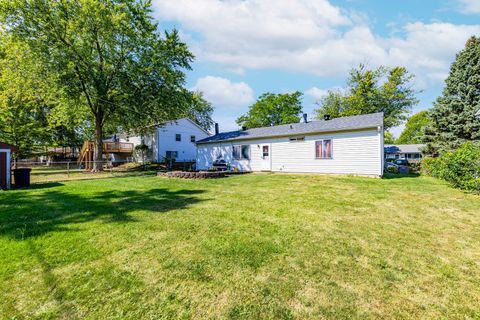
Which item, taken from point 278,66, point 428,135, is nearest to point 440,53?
point 428,135

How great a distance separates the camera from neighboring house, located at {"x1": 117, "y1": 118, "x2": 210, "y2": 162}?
27297mm

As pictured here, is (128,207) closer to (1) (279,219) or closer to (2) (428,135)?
(1) (279,219)

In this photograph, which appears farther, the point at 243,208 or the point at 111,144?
the point at 111,144

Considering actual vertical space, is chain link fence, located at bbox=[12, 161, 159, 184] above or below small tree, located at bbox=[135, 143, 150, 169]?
below

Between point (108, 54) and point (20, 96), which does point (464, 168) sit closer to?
point (108, 54)

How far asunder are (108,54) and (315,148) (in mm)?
16659

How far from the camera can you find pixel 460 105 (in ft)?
52.5

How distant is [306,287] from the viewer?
258 cm

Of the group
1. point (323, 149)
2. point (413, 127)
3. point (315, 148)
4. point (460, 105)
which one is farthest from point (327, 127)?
point (413, 127)

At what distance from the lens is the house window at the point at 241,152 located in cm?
1789

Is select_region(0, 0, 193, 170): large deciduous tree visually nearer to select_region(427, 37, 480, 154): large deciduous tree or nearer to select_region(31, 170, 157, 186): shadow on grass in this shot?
select_region(31, 170, 157, 186): shadow on grass

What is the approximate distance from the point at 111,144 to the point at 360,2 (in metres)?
25.9

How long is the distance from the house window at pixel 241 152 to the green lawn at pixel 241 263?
12.1 metres

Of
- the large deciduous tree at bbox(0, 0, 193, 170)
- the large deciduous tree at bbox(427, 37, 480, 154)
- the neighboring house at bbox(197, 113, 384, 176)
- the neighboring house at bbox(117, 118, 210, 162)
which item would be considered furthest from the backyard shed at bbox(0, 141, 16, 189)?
the large deciduous tree at bbox(427, 37, 480, 154)
